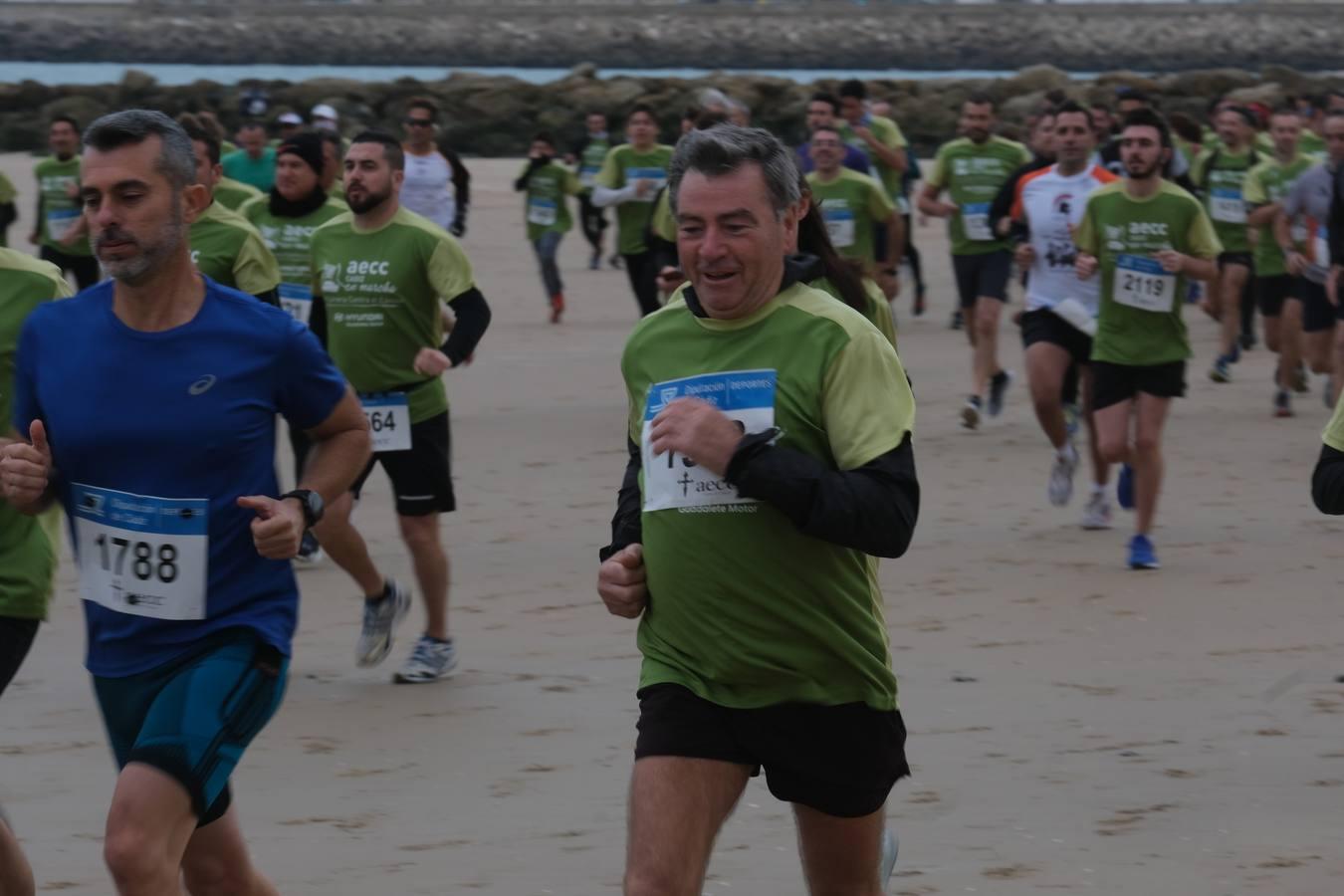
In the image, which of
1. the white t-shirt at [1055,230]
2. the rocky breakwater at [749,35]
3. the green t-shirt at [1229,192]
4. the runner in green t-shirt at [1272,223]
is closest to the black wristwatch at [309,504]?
the white t-shirt at [1055,230]

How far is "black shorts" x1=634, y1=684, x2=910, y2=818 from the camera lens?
3.95 meters

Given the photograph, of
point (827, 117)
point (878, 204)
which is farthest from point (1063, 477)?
point (827, 117)

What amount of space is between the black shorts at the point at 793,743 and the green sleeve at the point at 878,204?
8405 mm

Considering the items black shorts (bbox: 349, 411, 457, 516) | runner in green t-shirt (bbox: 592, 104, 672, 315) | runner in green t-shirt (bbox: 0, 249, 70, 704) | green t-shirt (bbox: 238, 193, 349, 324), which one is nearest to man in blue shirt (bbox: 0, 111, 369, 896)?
runner in green t-shirt (bbox: 0, 249, 70, 704)

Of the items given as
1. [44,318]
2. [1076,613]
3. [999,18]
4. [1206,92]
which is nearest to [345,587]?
[1076,613]

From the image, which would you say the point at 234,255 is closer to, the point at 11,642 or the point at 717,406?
the point at 11,642

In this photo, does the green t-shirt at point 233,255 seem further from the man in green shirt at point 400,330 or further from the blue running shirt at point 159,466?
the blue running shirt at point 159,466

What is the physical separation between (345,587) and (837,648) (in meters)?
5.60

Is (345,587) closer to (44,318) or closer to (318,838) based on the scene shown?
(318,838)

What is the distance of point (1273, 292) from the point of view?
48.5 feet

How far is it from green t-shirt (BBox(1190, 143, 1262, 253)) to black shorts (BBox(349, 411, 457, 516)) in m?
9.44

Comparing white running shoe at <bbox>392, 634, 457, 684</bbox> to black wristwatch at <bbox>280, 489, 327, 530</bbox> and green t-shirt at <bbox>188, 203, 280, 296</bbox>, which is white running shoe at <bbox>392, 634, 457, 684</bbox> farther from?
black wristwatch at <bbox>280, 489, 327, 530</bbox>

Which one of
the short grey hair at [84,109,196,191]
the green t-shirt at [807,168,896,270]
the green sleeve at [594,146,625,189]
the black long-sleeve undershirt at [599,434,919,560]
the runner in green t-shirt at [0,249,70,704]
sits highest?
the short grey hair at [84,109,196,191]

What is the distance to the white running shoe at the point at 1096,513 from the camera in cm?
1041
